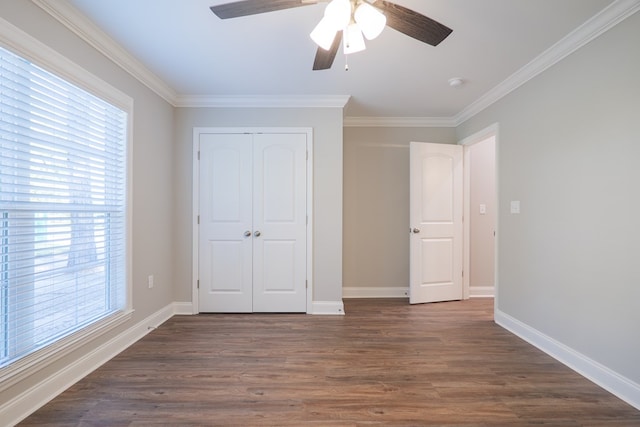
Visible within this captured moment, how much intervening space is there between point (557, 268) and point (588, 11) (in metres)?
1.77

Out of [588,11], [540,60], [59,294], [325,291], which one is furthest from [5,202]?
[540,60]

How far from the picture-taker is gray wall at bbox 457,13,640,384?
1710 mm

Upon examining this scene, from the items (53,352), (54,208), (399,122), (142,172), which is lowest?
(53,352)

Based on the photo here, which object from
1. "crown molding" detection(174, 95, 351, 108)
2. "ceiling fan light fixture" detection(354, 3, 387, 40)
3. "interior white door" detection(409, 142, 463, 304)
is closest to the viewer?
"ceiling fan light fixture" detection(354, 3, 387, 40)

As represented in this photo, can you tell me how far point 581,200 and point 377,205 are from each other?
2101mm

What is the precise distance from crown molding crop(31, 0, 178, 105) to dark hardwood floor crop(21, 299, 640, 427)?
91.9 inches

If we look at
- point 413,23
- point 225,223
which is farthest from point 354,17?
point 225,223

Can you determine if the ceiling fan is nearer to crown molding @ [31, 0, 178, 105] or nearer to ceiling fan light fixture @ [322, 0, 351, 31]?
ceiling fan light fixture @ [322, 0, 351, 31]

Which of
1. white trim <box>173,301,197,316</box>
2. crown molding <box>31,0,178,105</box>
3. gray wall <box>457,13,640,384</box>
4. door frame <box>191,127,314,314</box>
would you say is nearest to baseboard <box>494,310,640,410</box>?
gray wall <box>457,13,640,384</box>

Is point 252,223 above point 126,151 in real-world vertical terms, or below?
below

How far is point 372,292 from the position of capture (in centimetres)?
377

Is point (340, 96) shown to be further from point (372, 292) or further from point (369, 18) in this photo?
point (372, 292)

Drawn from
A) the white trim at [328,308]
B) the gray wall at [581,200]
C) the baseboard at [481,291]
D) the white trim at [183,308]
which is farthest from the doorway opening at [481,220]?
the white trim at [183,308]

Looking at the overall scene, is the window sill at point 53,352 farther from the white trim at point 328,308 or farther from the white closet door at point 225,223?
the white trim at point 328,308
